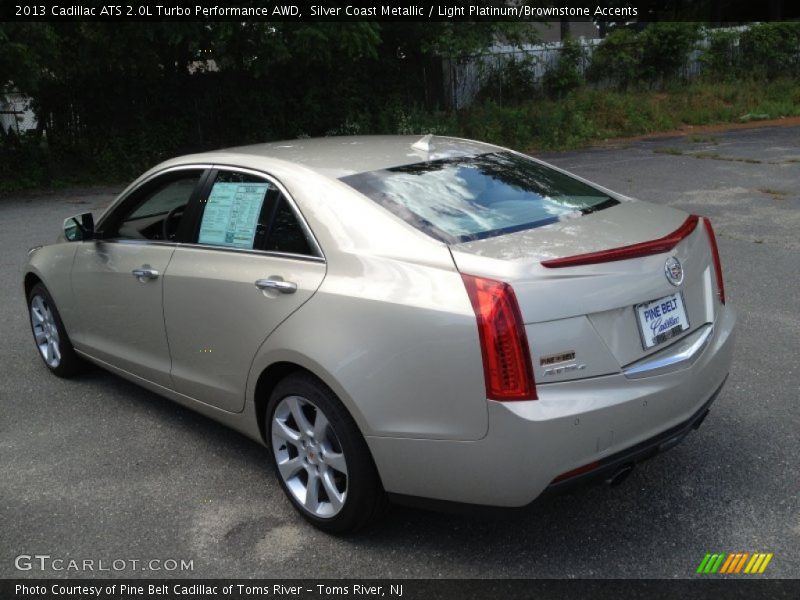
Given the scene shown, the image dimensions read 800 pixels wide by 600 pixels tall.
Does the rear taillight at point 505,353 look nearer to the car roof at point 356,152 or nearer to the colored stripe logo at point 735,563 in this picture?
the colored stripe logo at point 735,563

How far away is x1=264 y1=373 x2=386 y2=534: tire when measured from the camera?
3477 mm

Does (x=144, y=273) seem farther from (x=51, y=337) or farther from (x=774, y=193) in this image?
(x=774, y=193)

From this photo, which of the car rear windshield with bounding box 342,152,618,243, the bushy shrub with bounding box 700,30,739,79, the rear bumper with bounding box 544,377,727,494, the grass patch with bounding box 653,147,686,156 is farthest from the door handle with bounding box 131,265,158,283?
the bushy shrub with bounding box 700,30,739,79

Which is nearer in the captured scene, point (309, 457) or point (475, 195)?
point (309, 457)

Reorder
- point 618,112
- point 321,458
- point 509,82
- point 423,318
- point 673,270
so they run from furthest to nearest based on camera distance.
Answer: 1. point 509,82
2. point 618,112
3. point 321,458
4. point 673,270
5. point 423,318

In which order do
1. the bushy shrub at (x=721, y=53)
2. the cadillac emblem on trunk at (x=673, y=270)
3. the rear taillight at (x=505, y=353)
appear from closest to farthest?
1. the rear taillight at (x=505, y=353)
2. the cadillac emblem on trunk at (x=673, y=270)
3. the bushy shrub at (x=721, y=53)

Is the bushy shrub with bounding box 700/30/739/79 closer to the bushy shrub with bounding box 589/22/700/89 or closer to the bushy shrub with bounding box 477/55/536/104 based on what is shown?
the bushy shrub with bounding box 589/22/700/89

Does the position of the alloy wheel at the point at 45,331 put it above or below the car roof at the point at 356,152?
below

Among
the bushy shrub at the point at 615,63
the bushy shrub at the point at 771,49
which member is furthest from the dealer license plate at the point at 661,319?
the bushy shrub at the point at 771,49

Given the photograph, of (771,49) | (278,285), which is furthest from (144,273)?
(771,49)

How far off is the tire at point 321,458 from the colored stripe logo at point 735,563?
126cm

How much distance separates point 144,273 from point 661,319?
8.66ft

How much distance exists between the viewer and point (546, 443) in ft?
10.0

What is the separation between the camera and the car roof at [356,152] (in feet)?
13.7
